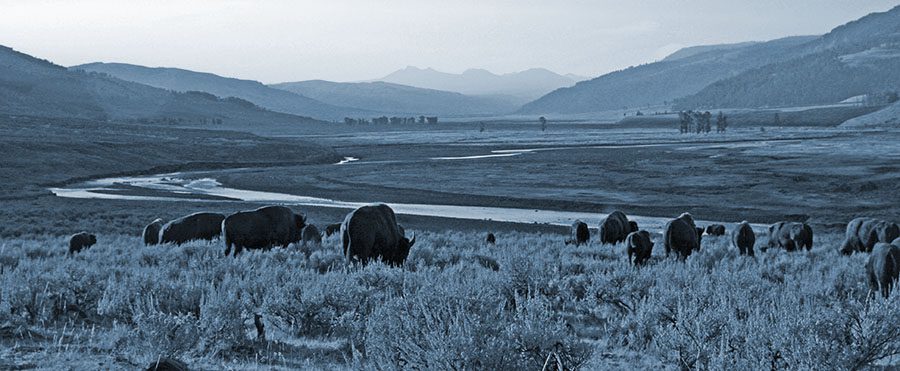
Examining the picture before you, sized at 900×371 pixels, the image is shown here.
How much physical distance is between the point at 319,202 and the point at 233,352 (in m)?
38.2

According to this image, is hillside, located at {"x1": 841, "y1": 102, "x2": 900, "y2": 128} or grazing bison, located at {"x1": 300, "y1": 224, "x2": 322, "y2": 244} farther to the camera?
hillside, located at {"x1": 841, "y1": 102, "x2": 900, "y2": 128}

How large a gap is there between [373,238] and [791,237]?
13986mm

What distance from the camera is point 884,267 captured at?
1112cm

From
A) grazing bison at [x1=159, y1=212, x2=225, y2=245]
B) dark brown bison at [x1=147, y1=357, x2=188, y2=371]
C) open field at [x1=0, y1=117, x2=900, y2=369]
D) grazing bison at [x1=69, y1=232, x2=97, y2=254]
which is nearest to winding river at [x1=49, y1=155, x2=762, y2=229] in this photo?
open field at [x1=0, y1=117, x2=900, y2=369]

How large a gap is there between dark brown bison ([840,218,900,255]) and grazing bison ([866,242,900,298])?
942 centimetres

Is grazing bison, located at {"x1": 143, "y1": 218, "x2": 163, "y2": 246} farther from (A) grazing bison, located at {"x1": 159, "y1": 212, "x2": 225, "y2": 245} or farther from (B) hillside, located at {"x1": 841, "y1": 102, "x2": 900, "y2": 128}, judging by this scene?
(B) hillside, located at {"x1": 841, "y1": 102, "x2": 900, "y2": 128}

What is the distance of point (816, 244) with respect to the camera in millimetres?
25188

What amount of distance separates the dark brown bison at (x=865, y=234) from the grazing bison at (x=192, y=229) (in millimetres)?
16464

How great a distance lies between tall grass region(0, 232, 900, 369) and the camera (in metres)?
6.67

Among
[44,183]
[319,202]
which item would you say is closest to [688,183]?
[319,202]

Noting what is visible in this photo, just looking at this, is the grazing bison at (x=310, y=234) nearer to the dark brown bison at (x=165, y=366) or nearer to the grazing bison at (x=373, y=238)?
the grazing bison at (x=373, y=238)

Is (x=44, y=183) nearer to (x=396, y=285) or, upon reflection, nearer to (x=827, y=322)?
(x=396, y=285)

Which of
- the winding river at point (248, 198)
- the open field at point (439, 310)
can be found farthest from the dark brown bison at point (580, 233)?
the winding river at point (248, 198)

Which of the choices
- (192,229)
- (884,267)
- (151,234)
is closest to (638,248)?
(884,267)
